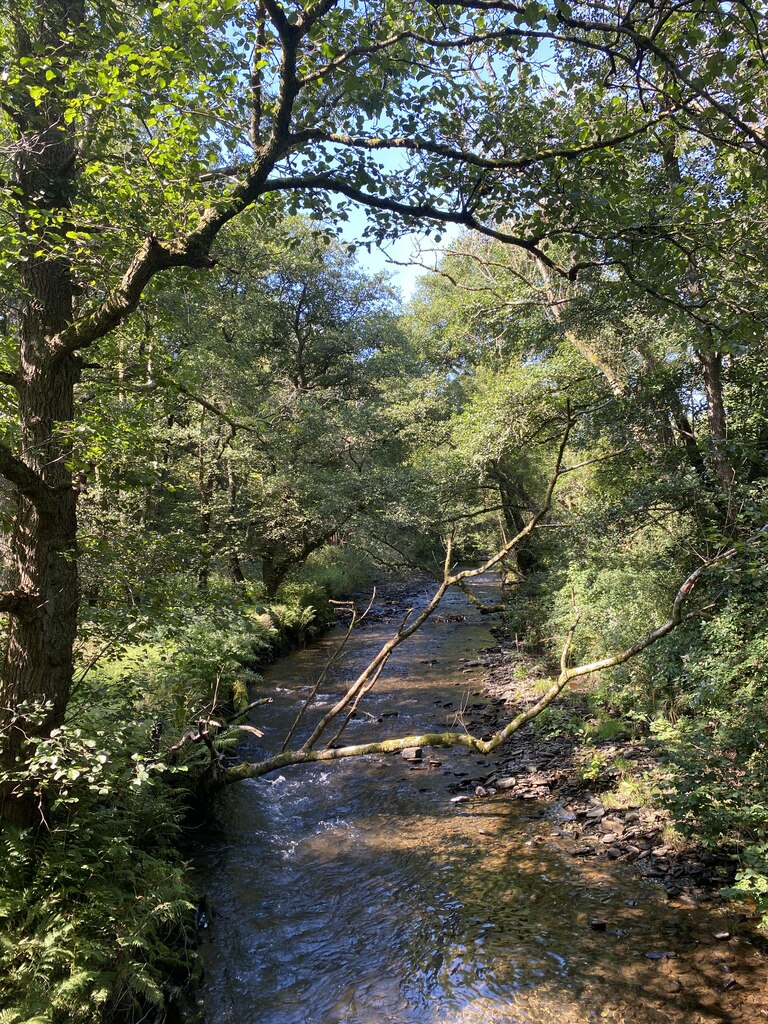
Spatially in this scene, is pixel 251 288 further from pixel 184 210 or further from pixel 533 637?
pixel 184 210

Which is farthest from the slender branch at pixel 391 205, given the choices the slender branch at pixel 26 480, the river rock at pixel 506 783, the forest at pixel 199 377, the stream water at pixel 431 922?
the river rock at pixel 506 783

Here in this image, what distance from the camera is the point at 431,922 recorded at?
6.11 m

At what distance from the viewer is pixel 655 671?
9.36 metres

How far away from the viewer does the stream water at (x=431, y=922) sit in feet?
16.4

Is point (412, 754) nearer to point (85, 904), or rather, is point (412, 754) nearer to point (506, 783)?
point (506, 783)

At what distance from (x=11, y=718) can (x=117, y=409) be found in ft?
10.4

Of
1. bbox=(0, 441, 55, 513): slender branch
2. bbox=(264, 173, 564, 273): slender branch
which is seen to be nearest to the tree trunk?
bbox=(0, 441, 55, 513): slender branch

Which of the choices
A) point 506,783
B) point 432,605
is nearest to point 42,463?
point 432,605

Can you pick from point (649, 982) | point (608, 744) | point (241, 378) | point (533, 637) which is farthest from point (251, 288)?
point (649, 982)

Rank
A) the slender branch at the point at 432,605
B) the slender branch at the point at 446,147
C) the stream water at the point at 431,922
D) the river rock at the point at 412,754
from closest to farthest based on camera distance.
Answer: the slender branch at the point at 446,147
the stream water at the point at 431,922
the slender branch at the point at 432,605
the river rock at the point at 412,754

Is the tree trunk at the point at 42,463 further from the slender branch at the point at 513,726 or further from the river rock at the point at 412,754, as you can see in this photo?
the river rock at the point at 412,754

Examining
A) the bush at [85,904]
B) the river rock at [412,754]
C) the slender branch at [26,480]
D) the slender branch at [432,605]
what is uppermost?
the slender branch at [26,480]

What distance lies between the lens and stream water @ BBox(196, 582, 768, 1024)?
499 cm

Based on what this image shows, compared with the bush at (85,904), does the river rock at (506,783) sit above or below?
below
